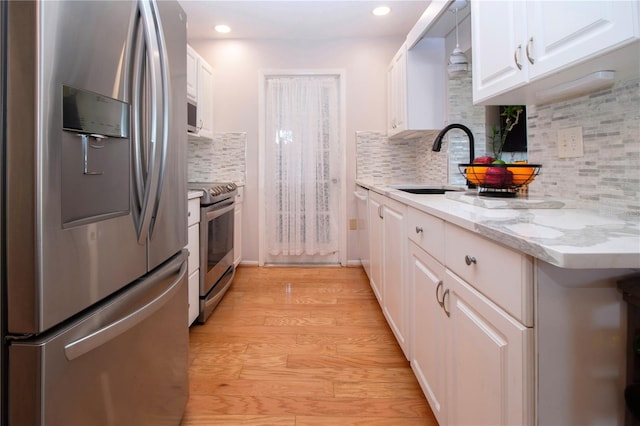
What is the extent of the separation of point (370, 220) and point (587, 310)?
2.16 m

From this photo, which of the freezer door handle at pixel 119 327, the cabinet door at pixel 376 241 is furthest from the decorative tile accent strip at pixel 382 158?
the freezer door handle at pixel 119 327

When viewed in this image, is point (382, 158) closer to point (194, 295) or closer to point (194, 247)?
point (194, 247)

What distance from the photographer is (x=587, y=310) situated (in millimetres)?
702

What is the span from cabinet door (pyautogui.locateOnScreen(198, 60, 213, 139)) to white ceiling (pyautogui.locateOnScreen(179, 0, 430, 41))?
404 millimetres

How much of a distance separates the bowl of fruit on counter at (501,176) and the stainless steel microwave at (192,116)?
2229 mm

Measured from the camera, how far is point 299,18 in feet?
10.8

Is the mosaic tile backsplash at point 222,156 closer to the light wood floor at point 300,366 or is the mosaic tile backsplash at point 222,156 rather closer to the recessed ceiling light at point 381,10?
the light wood floor at point 300,366

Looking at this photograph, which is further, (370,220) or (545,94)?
(370,220)

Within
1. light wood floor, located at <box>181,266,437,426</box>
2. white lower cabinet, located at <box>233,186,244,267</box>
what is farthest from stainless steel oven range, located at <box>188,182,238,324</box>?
white lower cabinet, located at <box>233,186,244,267</box>

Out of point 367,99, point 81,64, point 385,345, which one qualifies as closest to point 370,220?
point 385,345

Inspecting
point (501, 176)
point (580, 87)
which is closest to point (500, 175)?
point (501, 176)

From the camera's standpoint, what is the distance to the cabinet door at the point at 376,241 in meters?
2.42

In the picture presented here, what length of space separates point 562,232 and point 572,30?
637 mm

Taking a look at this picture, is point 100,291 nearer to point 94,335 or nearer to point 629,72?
point 94,335
